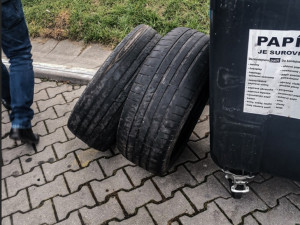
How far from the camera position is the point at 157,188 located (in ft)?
7.57

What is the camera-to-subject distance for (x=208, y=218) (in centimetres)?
209

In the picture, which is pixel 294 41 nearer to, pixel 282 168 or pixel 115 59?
pixel 282 168

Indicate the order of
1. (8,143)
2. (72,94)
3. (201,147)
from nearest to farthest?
1. (201,147)
2. (8,143)
3. (72,94)

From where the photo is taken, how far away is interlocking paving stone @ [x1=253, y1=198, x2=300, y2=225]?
2031mm

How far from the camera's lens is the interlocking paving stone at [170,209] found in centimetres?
212

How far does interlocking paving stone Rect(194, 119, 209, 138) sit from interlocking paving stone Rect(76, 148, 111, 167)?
735 mm

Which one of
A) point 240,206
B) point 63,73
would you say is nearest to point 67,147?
point 63,73

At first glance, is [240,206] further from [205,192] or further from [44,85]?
[44,85]

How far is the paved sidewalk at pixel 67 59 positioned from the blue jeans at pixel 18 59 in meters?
0.80

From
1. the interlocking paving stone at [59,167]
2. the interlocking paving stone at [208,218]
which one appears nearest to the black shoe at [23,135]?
the interlocking paving stone at [59,167]

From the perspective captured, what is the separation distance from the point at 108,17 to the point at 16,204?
8.49 feet

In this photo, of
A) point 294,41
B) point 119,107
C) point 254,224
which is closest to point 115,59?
point 119,107

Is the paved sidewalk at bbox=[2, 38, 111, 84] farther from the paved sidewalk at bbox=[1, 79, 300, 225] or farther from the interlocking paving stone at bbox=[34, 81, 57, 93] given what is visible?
the paved sidewalk at bbox=[1, 79, 300, 225]

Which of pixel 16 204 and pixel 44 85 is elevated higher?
pixel 44 85
